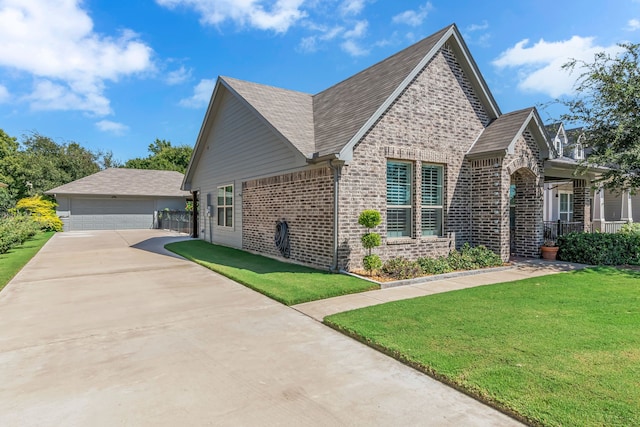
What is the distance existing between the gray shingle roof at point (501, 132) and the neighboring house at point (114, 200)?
950 inches

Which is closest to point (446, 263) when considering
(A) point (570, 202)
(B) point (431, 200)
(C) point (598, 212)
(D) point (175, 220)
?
(B) point (431, 200)

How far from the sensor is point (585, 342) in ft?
13.4

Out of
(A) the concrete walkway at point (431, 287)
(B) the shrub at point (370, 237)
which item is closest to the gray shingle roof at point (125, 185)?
(B) the shrub at point (370, 237)

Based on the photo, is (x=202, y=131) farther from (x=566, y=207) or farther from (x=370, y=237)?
(x=566, y=207)

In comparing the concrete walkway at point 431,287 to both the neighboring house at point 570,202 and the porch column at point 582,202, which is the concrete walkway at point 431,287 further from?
the neighboring house at point 570,202

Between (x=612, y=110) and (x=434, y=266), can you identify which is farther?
(x=612, y=110)

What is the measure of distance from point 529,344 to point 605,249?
839 cm

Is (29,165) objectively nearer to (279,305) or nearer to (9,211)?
(9,211)

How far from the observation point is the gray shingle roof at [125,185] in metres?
26.0

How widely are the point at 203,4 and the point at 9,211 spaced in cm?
2347

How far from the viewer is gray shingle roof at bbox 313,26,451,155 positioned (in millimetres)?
8914

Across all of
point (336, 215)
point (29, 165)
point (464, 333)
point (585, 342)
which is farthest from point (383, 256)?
point (29, 165)

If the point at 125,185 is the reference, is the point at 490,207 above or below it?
below

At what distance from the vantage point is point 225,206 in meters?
15.1
